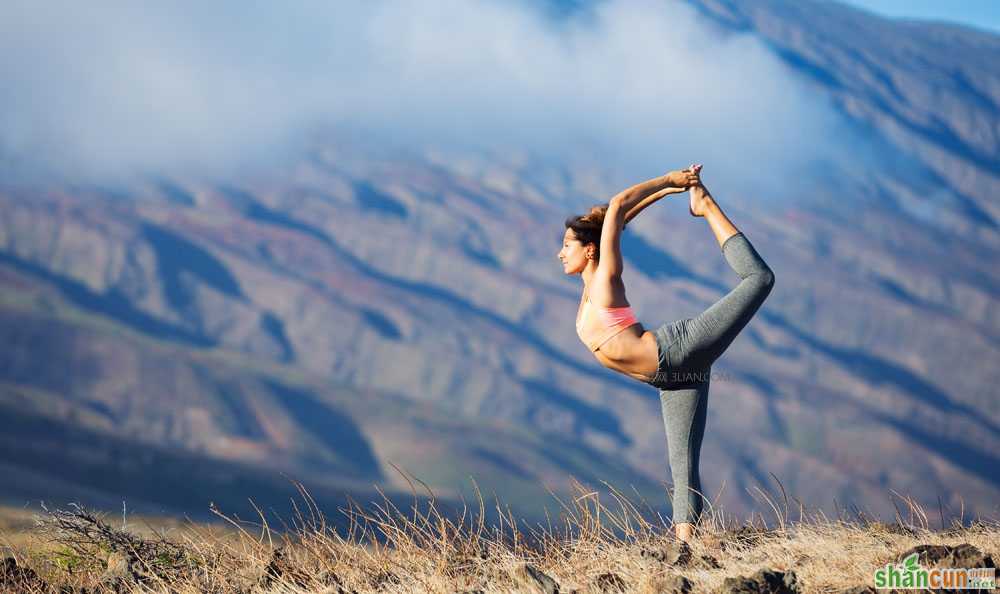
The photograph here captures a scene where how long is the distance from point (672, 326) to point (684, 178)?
0.94 m

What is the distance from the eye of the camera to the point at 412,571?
6.68m

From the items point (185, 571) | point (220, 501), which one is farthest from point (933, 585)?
point (220, 501)

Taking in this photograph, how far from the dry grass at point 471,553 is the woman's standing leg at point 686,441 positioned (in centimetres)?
13

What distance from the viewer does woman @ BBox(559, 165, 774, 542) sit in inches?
269

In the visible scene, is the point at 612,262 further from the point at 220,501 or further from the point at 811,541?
the point at 220,501

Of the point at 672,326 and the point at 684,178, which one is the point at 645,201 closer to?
the point at 684,178

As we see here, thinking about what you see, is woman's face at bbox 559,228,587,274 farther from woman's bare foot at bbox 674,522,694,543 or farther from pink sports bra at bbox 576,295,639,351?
woman's bare foot at bbox 674,522,694,543

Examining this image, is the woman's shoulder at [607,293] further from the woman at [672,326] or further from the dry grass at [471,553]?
the dry grass at [471,553]

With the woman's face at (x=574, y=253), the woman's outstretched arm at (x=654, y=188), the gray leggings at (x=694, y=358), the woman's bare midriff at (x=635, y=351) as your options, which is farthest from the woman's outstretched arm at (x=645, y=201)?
the woman's bare midriff at (x=635, y=351)

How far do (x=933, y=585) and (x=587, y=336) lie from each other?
90.6 inches

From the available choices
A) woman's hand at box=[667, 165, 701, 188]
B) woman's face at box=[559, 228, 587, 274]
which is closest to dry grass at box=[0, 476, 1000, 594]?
woman's face at box=[559, 228, 587, 274]

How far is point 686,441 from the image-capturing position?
7.12 m

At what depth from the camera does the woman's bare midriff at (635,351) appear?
6816mm

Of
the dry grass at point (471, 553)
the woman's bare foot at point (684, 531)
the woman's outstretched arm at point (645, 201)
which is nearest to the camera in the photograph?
the dry grass at point (471, 553)
